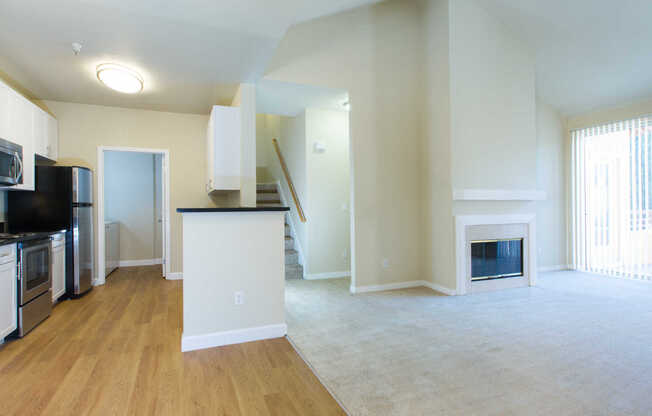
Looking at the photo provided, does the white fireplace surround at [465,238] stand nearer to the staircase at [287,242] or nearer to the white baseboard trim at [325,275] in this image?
the white baseboard trim at [325,275]

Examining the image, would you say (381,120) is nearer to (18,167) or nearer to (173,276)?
(173,276)

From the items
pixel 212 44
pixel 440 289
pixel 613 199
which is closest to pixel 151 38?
pixel 212 44

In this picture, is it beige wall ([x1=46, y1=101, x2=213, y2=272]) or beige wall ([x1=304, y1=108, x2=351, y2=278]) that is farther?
beige wall ([x1=304, y1=108, x2=351, y2=278])

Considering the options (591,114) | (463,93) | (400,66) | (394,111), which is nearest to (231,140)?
(394,111)

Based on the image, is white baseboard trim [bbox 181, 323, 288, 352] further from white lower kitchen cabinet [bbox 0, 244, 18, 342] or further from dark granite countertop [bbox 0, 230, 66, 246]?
dark granite countertop [bbox 0, 230, 66, 246]

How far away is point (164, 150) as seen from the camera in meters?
5.20

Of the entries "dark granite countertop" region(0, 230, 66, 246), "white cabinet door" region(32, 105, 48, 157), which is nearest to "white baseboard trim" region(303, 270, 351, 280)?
"dark granite countertop" region(0, 230, 66, 246)

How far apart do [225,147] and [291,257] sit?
2.30 metres

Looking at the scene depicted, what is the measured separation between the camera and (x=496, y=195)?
4.32m

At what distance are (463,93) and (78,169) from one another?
4957 millimetres

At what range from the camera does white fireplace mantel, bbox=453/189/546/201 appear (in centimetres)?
412

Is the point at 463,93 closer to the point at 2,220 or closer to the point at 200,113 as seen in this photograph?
the point at 200,113

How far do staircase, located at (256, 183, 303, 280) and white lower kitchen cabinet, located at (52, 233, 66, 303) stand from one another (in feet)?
9.23

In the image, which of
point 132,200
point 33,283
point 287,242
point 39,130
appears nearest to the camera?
point 33,283
